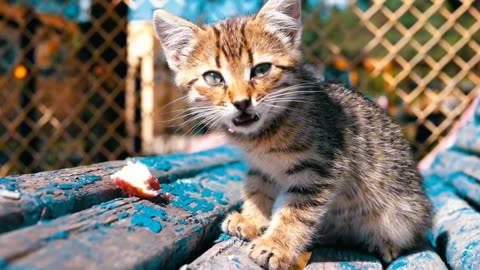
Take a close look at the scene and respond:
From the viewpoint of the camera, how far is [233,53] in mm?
1388

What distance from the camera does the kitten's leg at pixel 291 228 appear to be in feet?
3.73

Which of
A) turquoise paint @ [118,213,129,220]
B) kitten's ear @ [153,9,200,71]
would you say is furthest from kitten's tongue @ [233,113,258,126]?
turquoise paint @ [118,213,129,220]

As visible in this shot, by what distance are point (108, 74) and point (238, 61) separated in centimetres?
235

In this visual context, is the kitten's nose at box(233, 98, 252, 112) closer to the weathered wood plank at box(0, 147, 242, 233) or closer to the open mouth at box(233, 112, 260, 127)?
the open mouth at box(233, 112, 260, 127)

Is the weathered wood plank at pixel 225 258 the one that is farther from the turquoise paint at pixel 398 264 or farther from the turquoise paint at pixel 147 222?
the turquoise paint at pixel 398 264

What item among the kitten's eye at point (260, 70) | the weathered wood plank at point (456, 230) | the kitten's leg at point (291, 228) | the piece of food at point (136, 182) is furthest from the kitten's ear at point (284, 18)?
the weathered wood plank at point (456, 230)

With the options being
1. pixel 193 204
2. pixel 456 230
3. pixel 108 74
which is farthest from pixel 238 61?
pixel 108 74

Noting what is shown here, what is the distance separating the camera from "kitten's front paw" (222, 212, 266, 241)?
1285mm

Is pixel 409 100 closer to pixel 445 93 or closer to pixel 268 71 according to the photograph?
pixel 445 93

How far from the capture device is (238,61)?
1.37m

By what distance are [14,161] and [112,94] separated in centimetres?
90

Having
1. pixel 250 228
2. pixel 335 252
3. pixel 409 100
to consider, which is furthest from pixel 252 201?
pixel 409 100

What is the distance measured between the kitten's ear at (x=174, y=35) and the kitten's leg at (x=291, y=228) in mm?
565

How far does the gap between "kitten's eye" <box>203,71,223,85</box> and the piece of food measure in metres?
0.35
